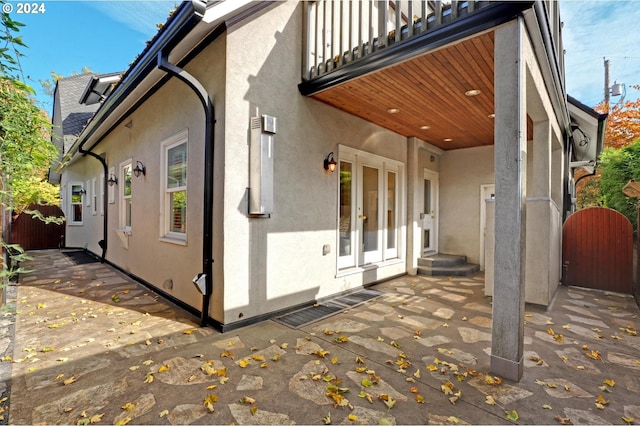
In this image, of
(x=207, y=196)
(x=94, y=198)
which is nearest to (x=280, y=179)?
(x=207, y=196)

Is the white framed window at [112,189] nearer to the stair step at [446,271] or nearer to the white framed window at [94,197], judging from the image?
the white framed window at [94,197]

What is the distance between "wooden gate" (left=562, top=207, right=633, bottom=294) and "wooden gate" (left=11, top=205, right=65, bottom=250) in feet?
50.8

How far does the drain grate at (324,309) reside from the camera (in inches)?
150

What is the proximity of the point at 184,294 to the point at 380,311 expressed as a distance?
9.26 feet

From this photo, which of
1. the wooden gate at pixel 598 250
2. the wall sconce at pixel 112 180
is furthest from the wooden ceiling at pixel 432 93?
the wall sconce at pixel 112 180

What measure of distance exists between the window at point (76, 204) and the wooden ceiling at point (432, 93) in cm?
1139

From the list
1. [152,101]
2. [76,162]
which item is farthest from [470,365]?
[76,162]

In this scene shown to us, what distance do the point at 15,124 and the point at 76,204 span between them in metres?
10.6

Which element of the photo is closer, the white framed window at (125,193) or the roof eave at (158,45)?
the roof eave at (158,45)

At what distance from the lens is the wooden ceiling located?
331 centimetres

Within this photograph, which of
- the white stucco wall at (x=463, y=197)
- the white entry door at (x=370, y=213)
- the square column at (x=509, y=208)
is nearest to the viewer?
the square column at (x=509, y=208)

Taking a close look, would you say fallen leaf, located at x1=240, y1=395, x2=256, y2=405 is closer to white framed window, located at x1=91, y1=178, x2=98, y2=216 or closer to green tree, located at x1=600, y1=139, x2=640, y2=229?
white framed window, located at x1=91, y1=178, x2=98, y2=216

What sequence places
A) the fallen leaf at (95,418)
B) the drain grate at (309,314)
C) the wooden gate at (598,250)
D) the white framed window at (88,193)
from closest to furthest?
1. the fallen leaf at (95,418)
2. the drain grate at (309,314)
3. the wooden gate at (598,250)
4. the white framed window at (88,193)

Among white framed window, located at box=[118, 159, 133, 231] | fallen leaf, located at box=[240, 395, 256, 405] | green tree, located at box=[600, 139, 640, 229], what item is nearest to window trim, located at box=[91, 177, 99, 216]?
white framed window, located at box=[118, 159, 133, 231]
